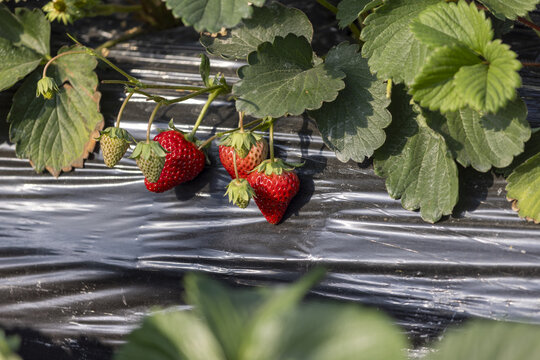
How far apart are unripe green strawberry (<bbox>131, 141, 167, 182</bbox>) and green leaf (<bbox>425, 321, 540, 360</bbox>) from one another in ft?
2.51

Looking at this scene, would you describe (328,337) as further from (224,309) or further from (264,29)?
(264,29)

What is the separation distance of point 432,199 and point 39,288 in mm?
731

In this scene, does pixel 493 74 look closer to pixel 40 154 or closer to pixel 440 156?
pixel 440 156

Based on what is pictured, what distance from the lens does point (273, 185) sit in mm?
908

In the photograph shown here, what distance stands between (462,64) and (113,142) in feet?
1.88

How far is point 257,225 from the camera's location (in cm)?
98

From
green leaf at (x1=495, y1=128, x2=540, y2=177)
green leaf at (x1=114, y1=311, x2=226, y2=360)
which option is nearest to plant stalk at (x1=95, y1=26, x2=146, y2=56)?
green leaf at (x1=495, y1=128, x2=540, y2=177)

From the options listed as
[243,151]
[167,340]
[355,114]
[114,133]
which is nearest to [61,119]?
[114,133]

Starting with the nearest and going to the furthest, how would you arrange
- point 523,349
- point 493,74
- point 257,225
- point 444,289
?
point 523,349, point 493,74, point 444,289, point 257,225

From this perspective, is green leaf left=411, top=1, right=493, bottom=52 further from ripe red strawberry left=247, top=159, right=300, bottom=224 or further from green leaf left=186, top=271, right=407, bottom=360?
green leaf left=186, top=271, right=407, bottom=360

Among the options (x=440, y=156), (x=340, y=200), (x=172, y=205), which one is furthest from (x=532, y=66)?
(x=172, y=205)

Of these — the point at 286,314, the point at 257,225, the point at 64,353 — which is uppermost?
the point at 286,314

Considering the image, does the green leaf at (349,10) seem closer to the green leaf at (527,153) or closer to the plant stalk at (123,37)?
the green leaf at (527,153)

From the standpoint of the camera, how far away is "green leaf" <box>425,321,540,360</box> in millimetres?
166
